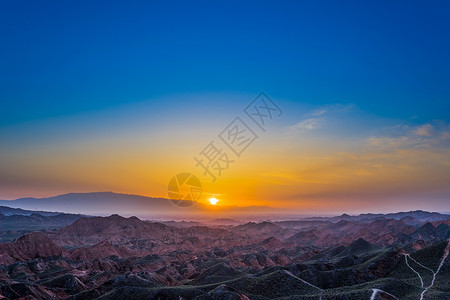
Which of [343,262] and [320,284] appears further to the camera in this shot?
[343,262]

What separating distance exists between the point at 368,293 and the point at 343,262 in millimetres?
46089

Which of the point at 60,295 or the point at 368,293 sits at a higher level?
the point at 368,293

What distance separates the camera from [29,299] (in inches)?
3009

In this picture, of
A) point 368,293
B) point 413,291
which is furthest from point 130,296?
point 413,291

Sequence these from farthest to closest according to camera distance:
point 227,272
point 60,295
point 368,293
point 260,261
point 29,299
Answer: point 260,261 → point 227,272 → point 60,295 → point 29,299 → point 368,293

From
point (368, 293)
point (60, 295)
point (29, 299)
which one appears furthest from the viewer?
point (60, 295)

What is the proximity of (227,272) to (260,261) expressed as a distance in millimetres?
50717

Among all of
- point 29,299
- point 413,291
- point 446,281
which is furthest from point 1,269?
point 446,281

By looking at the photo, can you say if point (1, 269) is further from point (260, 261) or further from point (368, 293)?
point (368, 293)

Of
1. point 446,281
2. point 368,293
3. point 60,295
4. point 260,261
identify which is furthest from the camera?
point 260,261

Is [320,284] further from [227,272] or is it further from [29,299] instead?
[29,299]

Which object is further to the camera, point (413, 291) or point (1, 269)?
point (1, 269)

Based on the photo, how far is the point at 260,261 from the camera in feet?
514

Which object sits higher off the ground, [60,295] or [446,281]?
[446,281]
